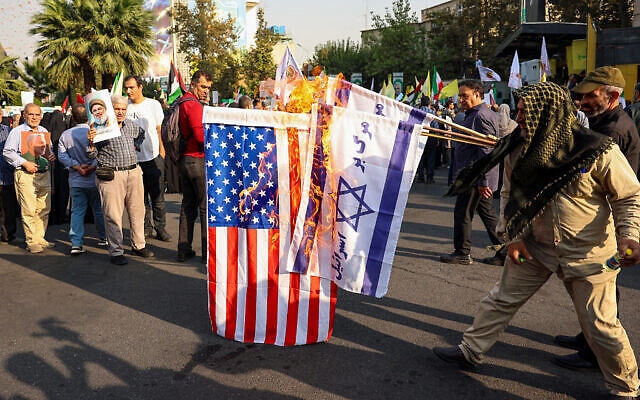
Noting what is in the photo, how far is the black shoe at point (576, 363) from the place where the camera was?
11.4 ft

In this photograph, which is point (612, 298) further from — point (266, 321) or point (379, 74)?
point (379, 74)

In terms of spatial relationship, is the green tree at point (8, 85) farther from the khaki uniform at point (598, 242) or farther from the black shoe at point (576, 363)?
the khaki uniform at point (598, 242)

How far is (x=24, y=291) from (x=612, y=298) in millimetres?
5258

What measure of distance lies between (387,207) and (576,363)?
65.2 inches

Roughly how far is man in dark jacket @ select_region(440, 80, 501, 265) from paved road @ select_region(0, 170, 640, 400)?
26 cm

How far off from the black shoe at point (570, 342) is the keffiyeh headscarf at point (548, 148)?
52.5 inches

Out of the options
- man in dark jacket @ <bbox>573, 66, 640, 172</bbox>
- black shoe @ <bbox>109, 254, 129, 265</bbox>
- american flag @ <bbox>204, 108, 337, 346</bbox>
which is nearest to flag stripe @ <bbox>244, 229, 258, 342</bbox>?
american flag @ <bbox>204, 108, 337, 346</bbox>

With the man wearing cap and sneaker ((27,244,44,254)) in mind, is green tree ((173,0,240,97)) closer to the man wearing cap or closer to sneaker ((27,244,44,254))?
sneaker ((27,244,44,254))

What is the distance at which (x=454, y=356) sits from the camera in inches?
137

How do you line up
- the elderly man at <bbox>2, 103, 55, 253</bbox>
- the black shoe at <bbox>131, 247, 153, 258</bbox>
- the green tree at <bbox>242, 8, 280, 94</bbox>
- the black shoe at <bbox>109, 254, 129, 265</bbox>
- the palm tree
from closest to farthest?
the black shoe at <bbox>109, 254, 129, 265</bbox> → the black shoe at <bbox>131, 247, 153, 258</bbox> → the elderly man at <bbox>2, 103, 55, 253</bbox> → the green tree at <bbox>242, 8, 280, 94</bbox> → the palm tree

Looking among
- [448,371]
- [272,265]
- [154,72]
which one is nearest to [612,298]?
[448,371]

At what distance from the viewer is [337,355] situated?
371 cm

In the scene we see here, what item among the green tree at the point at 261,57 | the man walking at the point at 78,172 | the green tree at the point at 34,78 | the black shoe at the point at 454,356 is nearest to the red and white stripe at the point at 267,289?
the black shoe at the point at 454,356

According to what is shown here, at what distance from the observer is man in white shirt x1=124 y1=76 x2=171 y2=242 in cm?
689
